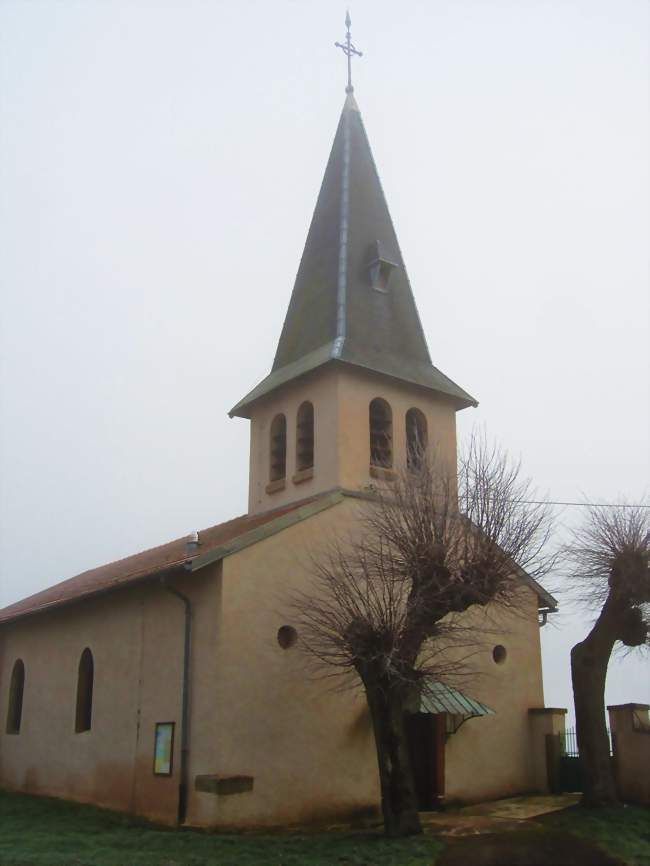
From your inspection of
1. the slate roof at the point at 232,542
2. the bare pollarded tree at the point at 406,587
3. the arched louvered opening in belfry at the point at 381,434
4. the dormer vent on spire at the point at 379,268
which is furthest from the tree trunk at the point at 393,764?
the dormer vent on spire at the point at 379,268

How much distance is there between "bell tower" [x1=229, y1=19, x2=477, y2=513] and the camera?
19.6 m

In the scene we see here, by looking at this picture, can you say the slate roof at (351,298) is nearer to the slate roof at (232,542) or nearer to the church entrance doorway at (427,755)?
the slate roof at (232,542)

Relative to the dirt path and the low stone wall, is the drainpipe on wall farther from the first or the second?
the low stone wall

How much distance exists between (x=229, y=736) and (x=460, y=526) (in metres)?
5.33

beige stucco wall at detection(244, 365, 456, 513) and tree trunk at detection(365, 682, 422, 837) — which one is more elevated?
beige stucco wall at detection(244, 365, 456, 513)

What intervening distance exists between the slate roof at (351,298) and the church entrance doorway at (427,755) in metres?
7.33

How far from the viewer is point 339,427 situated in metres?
19.2

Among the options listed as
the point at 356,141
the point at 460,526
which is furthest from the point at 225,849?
the point at 356,141

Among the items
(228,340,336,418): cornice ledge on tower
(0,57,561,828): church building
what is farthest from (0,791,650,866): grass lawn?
(228,340,336,418): cornice ledge on tower

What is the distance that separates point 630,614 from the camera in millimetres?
16844

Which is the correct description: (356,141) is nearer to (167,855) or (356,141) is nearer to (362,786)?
(362,786)

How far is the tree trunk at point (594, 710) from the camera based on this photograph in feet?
52.1

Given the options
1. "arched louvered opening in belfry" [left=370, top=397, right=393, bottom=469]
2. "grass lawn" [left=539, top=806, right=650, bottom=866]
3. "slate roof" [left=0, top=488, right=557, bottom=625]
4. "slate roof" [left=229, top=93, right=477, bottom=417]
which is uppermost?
"slate roof" [left=229, top=93, right=477, bottom=417]

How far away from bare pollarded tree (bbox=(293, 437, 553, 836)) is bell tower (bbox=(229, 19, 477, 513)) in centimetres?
257
